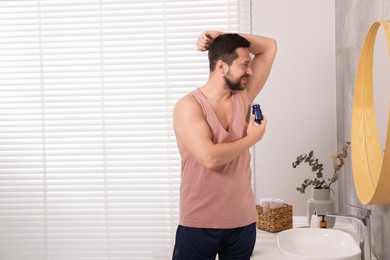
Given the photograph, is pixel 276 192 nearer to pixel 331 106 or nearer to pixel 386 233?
pixel 331 106

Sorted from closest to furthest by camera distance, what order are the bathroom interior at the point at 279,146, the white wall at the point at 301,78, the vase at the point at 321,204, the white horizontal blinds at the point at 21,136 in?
the vase at the point at 321,204
the bathroom interior at the point at 279,146
the white wall at the point at 301,78
the white horizontal blinds at the point at 21,136

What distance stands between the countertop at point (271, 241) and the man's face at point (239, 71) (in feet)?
2.01

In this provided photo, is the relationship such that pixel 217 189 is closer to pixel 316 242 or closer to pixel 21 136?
pixel 316 242

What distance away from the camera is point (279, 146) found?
296 centimetres

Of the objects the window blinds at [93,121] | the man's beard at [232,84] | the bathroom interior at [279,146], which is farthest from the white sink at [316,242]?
the window blinds at [93,121]

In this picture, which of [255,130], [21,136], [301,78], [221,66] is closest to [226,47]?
[221,66]

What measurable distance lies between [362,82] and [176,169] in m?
1.45

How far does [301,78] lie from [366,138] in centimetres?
100

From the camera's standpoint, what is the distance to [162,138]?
3.18m

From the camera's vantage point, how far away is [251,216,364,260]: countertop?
1997 millimetres

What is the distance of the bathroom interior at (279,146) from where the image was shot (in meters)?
2.70

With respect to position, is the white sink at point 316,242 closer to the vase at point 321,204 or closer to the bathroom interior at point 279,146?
the bathroom interior at point 279,146

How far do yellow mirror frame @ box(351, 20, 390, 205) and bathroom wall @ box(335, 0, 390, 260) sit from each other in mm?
85

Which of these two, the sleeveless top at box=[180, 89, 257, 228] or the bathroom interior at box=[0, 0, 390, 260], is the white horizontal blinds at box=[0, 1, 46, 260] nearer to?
the bathroom interior at box=[0, 0, 390, 260]
